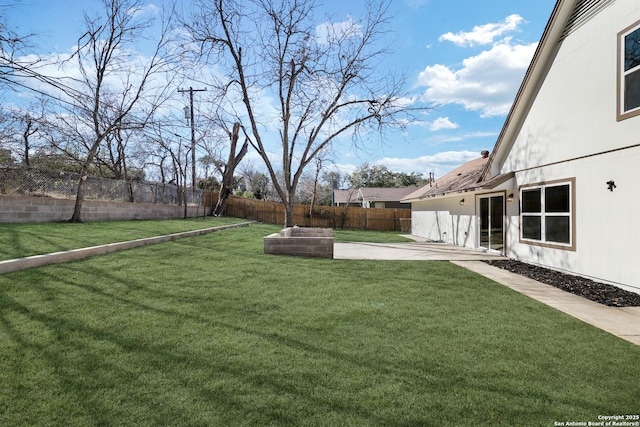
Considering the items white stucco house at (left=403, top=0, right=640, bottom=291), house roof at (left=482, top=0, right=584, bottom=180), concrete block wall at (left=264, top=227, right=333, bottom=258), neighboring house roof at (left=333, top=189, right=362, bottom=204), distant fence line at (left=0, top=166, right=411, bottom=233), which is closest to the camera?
white stucco house at (left=403, top=0, right=640, bottom=291)

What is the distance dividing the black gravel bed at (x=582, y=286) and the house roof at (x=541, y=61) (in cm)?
367

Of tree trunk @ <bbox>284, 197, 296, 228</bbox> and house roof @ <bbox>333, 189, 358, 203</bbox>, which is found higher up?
house roof @ <bbox>333, 189, 358, 203</bbox>

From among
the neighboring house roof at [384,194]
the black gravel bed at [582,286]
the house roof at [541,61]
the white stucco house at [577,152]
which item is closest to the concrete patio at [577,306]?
the black gravel bed at [582,286]

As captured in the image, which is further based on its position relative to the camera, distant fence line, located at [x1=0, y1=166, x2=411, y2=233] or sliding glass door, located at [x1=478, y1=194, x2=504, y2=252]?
sliding glass door, located at [x1=478, y1=194, x2=504, y2=252]

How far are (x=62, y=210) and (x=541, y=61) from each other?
1471 centimetres

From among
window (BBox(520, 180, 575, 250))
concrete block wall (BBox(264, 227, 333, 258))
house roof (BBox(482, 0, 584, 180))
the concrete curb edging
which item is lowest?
concrete block wall (BBox(264, 227, 333, 258))

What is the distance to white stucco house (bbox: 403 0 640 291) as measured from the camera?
230 inches

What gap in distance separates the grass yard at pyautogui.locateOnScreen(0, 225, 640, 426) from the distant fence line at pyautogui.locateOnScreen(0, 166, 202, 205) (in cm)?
676

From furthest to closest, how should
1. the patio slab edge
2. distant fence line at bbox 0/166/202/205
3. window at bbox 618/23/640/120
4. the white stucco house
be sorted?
distant fence line at bbox 0/166/202/205
the white stucco house
window at bbox 618/23/640/120
the patio slab edge

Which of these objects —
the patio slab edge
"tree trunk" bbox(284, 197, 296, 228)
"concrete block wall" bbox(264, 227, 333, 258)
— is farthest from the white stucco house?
"tree trunk" bbox(284, 197, 296, 228)

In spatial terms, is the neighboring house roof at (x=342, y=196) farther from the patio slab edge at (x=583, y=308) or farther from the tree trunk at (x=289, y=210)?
the patio slab edge at (x=583, y=308)

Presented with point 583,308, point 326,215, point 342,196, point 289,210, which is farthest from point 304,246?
point 342,196

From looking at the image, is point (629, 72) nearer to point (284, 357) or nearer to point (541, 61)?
point (541, 61)

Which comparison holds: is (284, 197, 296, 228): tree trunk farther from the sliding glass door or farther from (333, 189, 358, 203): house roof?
(333, 189, 358, 203): house roof
